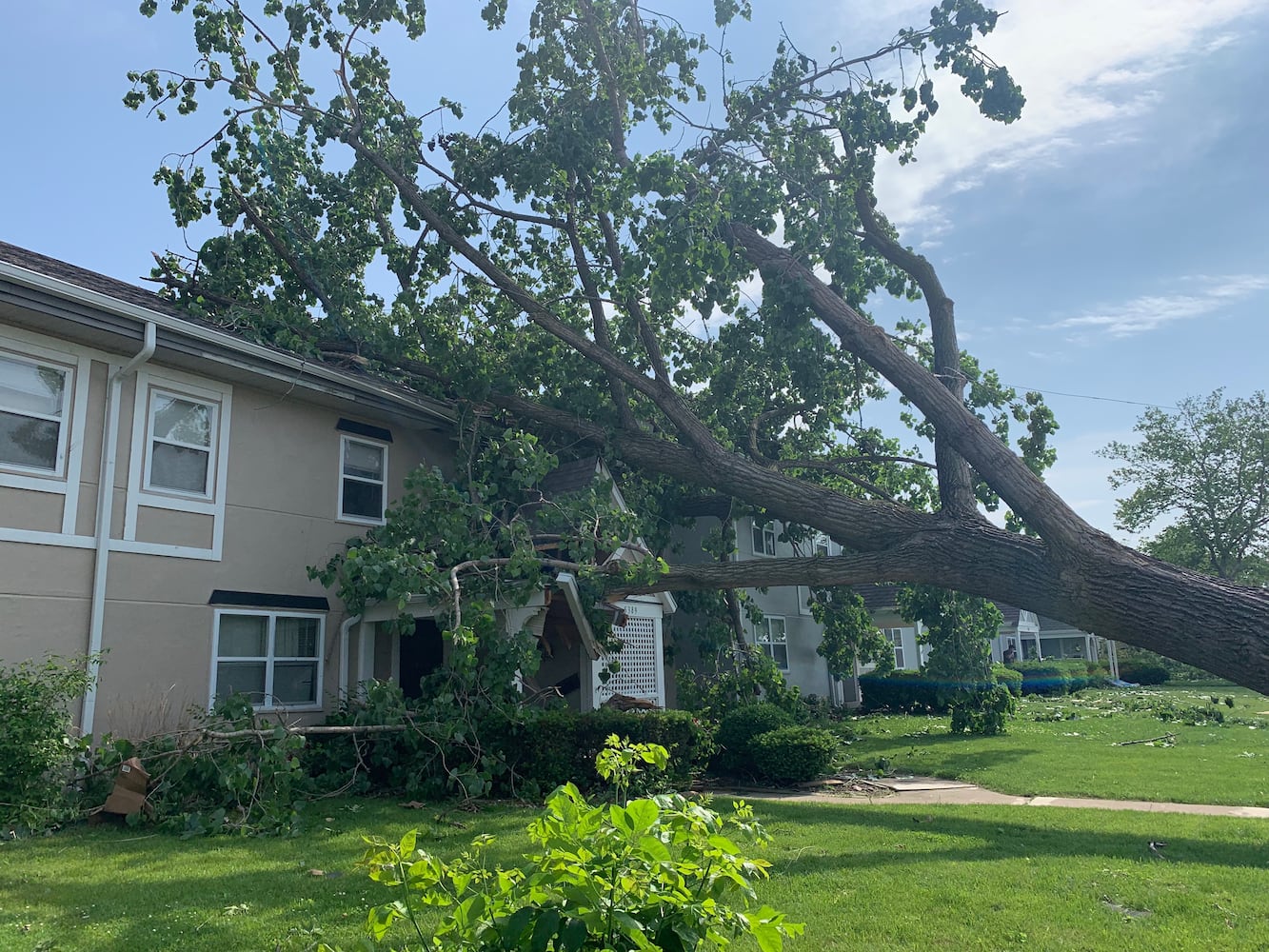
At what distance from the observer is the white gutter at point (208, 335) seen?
9.72m

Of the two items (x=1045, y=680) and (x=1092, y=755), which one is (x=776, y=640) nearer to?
(x=1092, y=755)

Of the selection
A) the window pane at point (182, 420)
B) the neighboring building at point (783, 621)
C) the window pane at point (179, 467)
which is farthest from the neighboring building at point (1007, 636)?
the window pane at point (182, 420)

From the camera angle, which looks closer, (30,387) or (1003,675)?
(30,387)

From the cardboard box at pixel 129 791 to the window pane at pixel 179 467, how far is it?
3.92 m

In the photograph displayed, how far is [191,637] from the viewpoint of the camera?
11.3m

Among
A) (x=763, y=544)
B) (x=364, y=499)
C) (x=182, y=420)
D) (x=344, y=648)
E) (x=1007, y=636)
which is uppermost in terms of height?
(x=182, y=420)

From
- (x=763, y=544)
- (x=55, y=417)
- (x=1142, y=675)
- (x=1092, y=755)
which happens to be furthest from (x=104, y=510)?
(x=1142, y=675)

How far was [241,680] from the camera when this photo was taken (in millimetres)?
11875

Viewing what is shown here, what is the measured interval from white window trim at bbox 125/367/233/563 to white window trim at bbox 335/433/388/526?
1796mm

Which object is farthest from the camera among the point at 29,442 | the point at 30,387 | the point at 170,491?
the point at 170,491

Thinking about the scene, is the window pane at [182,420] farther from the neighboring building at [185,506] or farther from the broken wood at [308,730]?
the broken wood at [308,730]

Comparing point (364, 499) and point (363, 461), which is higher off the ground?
point (363, 461)

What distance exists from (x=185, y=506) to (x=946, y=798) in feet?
32.4

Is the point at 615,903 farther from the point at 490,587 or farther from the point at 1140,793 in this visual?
the point at 1140,793
